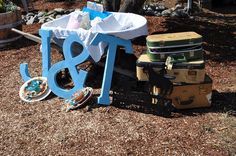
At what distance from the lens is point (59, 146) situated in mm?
4031

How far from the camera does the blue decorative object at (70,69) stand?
4770mm

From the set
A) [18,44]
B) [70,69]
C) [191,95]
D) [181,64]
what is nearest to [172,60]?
[181,64]

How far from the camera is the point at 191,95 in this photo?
446 cm

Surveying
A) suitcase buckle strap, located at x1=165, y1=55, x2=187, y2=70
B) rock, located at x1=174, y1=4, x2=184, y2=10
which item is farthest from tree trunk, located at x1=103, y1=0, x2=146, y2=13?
rock, located at x1=174, y1=4, x2=184, y2=10

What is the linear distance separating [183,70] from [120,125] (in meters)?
0.89

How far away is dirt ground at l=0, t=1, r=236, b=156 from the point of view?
3.92 meters

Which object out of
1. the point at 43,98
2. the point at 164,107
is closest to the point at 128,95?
the point at 164,107

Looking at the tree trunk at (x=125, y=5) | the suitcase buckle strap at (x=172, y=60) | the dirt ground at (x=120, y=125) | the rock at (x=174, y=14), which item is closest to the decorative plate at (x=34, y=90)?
the dirt ground at (x=120, y=125)

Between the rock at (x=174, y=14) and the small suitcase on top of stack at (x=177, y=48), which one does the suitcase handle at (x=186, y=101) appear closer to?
A: the small suitcase on top of stack at (x=177, y=48)

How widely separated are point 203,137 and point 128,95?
1003mm

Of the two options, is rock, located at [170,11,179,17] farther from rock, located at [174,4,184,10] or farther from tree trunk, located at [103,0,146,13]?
tree trunk, located at [103,0,146,13]

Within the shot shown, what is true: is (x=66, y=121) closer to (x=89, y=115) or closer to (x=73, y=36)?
(x=89, y=115)

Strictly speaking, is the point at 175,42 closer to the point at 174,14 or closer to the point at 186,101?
the point at 186,101

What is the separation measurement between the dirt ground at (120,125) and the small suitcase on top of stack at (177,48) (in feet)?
1.56
